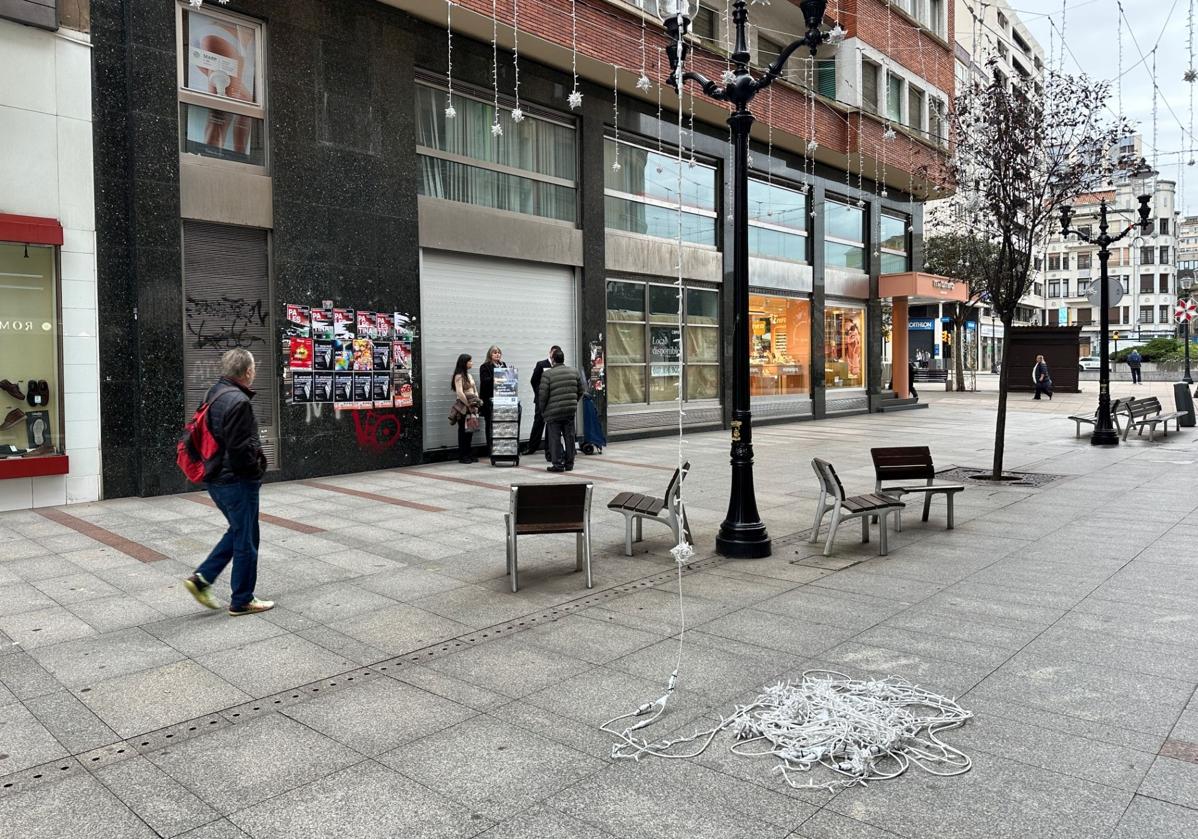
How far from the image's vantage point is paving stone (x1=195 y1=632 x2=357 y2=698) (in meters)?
4.78

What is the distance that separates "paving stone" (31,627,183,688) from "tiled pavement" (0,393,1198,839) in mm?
22

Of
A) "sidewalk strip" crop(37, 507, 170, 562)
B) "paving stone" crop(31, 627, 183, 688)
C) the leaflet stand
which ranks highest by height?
the leaflet stand

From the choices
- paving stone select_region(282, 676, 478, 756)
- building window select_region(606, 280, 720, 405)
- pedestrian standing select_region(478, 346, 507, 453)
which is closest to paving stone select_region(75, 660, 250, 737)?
paving stone select_region(282, 676, 478, 756)

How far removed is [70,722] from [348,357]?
30.2 feet

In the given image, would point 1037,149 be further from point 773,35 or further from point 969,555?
point 773,35

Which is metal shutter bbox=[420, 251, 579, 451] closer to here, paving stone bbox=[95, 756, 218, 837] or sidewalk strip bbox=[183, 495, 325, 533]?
sidewalk strip bbox=[183, 495, 325, 533]

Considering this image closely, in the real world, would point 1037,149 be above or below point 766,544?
above

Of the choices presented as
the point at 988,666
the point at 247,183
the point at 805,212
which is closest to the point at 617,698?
the point at 988,666

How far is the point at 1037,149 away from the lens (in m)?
12.6

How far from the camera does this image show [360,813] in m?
3.38

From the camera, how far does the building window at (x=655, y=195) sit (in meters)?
18.4

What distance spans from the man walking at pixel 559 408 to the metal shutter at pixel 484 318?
2120 mm

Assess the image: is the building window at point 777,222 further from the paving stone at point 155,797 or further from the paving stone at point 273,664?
the paving stone at point 155,797

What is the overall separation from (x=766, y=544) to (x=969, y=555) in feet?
6.11
